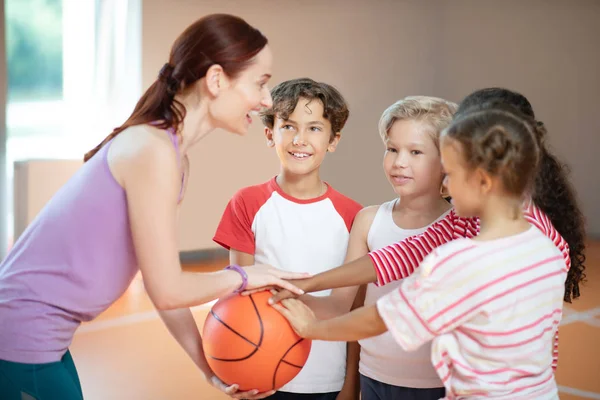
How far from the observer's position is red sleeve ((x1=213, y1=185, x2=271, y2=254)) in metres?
2.70

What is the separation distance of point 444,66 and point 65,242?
702cm

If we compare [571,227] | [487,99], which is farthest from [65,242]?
[571,227]

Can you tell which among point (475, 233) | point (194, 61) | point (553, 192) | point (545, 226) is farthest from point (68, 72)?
point (545, 226)

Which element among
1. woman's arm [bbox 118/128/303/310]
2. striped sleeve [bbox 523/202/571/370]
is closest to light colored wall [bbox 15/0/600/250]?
woman's arm [bbox 118/128/303/310]

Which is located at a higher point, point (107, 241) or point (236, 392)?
point (107, 241)

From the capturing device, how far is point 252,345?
7.06 ft

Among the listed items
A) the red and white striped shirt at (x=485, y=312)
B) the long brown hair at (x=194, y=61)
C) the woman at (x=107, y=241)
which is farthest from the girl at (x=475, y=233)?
the long brown hair at (x=194, y=61)

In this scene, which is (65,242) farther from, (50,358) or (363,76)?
(363,76)

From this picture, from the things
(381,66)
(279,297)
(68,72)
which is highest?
(381,66)

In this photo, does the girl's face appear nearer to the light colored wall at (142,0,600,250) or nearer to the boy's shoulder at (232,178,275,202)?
the boy's shoulder at (232,178,275,202)

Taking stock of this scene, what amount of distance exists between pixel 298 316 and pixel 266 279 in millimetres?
150

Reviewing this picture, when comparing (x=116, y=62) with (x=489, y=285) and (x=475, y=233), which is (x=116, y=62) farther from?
(x=489, y=285)

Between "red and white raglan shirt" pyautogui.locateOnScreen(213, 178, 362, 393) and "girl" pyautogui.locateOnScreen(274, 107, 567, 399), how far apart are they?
81 centimetres

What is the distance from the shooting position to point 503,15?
863 centimetres
